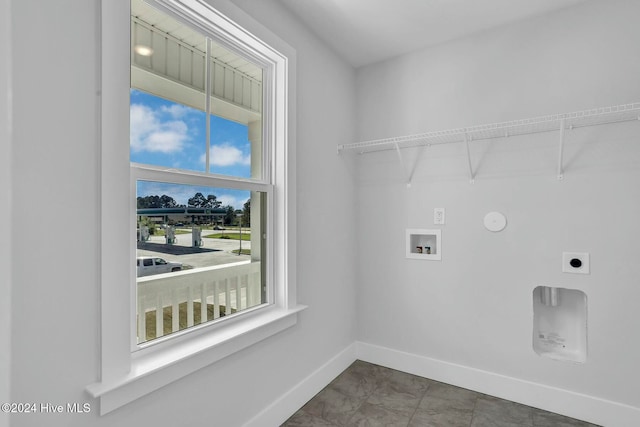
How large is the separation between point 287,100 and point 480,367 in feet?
7.19

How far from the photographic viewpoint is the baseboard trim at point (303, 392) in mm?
1794

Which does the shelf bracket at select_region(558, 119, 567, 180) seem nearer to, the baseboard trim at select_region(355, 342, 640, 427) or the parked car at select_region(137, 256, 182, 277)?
the baseboard trim at select_region(355, 342, 640, 427)

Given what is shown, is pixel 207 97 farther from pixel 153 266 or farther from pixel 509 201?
pixel 509 201

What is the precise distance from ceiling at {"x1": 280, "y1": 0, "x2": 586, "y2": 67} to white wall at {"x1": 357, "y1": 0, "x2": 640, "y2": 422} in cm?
11

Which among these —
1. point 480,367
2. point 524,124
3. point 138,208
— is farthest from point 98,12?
point 480,367

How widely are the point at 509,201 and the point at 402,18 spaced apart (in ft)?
4.50

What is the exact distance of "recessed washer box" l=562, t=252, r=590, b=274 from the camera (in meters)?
1.94

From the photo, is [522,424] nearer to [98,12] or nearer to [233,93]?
[233,93]

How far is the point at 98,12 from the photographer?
1.12m

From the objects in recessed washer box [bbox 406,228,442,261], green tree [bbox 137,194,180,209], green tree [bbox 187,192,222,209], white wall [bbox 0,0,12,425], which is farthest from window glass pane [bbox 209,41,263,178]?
recessed washer box [bbox 406,228,442,261]

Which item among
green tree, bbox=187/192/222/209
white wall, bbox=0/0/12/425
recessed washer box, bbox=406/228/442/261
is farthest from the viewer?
recessed washer box, bbox=406/228/442/261

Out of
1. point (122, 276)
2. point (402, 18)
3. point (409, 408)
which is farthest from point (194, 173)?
point (409, 408)

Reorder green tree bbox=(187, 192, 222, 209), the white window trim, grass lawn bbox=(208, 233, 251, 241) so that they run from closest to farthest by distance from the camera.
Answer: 1. the white window trim
2. green tree bbox=(187, 192, 222, 209)
3. grass lawn bbox=(208, 233, 251, 241)

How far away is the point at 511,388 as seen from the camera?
2.14 metres
